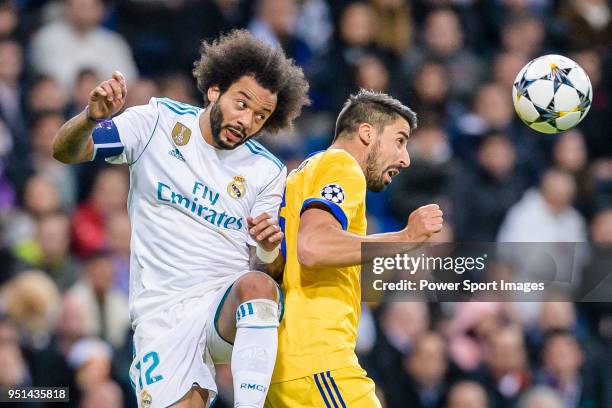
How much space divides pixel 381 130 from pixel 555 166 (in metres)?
6.05

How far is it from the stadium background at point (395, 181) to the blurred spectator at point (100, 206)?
0.02 m

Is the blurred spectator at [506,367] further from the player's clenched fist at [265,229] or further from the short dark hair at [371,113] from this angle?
the player's clenched fist at [265,229]

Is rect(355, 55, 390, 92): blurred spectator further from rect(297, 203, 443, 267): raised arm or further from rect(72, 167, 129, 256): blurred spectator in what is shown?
rect(297, 203, 443, 267): raised arm

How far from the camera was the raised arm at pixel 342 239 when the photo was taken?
469 centimetres

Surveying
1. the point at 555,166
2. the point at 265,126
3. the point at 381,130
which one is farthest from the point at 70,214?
the point at 555,166

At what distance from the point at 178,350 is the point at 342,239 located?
98cm

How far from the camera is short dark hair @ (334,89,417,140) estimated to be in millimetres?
5289

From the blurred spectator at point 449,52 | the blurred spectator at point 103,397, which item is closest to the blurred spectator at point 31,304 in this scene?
the blurred spectator at point 103,397

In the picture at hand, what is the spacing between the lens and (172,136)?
528 centimetres

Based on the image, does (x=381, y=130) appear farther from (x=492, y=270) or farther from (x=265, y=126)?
(x=492, y=270)

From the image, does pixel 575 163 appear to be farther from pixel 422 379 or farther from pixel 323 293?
pixel 323 293

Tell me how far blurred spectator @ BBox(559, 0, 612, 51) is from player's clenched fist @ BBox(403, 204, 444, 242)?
26.4 ft

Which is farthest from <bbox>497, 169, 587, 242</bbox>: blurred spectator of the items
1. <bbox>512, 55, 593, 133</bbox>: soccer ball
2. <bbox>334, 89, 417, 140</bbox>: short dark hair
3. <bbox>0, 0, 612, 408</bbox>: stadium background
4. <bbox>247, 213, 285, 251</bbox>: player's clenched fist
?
<bbox>247, 213, 285, 251</bbox>: player's clenched fist

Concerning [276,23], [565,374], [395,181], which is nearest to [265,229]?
[395,181]
